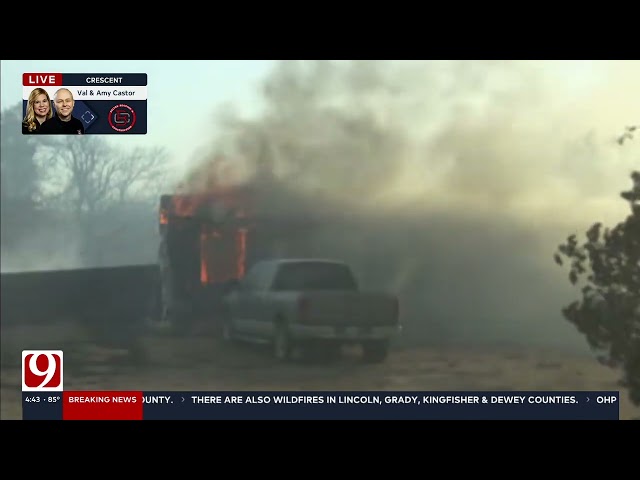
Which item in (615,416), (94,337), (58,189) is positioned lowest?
(615,416)

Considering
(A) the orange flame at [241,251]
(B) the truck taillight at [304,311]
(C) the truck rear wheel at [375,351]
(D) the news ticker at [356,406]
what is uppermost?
(A) the orange flame at [241,251]

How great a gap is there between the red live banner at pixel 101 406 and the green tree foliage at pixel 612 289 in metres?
3.81

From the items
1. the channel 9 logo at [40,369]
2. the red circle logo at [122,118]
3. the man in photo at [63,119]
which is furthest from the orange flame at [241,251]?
the channel 9 logo at [40,369]

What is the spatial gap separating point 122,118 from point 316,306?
2342mm

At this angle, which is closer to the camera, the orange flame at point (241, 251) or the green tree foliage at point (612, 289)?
the green tree foliage at point (612, 289)

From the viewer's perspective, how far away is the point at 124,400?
931cm

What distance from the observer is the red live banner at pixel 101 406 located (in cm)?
930

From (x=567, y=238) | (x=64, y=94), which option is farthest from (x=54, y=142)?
(x=567, y=238)

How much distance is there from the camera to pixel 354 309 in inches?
364

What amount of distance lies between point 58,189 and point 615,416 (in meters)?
5.28

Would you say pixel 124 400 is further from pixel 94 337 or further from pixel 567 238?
pixel 567 238

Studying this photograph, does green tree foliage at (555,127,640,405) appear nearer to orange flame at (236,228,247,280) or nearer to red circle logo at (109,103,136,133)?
orange flame at (236,228,247,280)

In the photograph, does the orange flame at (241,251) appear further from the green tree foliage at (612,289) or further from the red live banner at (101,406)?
the green tree foliage at (612,289)
